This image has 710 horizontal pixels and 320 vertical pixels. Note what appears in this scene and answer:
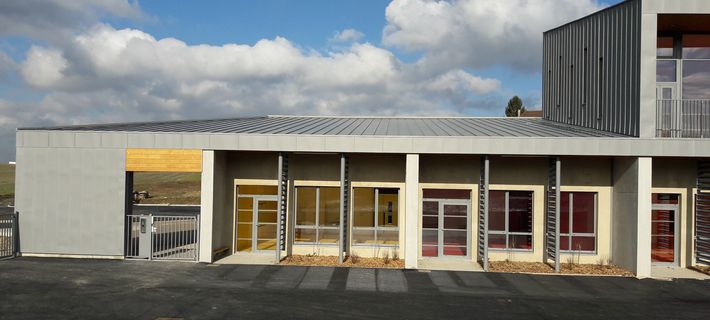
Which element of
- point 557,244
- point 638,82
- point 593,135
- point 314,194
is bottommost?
point 557,244

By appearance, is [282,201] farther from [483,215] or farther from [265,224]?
[483,215]

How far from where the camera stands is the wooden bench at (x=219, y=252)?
1584 cm

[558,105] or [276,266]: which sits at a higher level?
[558,105]

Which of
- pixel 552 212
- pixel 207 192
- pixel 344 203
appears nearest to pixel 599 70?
pixel 552 212

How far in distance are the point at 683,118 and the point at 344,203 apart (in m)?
10.9

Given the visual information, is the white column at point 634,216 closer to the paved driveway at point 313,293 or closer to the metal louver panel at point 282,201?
the paved driveway at point 313,293

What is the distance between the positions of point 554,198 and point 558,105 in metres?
7.03

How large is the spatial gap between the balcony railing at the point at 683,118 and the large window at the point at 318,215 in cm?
1043

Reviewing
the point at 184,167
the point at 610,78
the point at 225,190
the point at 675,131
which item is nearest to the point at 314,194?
the point at 225,190

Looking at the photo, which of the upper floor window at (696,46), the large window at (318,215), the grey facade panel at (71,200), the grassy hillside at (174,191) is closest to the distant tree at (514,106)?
the grassy hillside at (174,191)

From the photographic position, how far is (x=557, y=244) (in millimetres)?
14914

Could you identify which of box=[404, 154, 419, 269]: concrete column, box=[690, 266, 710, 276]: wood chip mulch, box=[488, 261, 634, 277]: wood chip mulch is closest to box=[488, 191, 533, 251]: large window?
box=[488, 261, 634, 277]: wood chip mulch

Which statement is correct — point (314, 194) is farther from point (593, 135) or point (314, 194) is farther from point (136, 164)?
point (593, 135)

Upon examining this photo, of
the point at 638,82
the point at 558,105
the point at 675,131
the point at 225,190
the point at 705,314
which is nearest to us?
the point at 705,314
